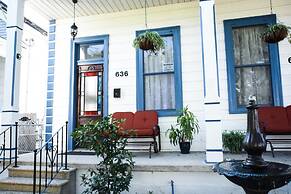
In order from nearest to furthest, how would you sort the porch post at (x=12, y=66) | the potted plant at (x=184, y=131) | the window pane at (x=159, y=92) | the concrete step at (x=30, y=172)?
the concrete step at (x=30, y=172) → the porch post at (x=12, y=66) → the potted plant at (x=184, y=131) → the window pane at (x=159, y=92)

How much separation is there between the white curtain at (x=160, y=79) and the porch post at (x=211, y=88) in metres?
1.80

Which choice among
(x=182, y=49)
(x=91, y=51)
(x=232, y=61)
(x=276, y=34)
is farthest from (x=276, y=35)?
(x=91, y=51)

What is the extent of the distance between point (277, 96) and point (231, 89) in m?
0.84

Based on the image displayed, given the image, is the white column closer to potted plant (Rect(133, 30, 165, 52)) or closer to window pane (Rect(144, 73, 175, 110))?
potted plant (Rect(133, 30, 165, 52))

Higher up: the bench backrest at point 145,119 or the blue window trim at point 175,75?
the blue window trim at point 175,75

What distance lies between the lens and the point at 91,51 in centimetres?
595

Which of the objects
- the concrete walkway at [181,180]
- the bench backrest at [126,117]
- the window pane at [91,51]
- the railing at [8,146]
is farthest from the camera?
the window pane at [91,51]

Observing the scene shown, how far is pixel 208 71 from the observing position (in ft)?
11.4

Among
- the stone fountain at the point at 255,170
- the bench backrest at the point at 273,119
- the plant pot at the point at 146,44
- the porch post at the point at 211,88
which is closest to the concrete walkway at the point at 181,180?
the porch post at the point at 211,88

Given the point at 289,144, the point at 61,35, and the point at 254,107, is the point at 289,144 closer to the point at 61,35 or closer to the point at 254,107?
the point at 254,107

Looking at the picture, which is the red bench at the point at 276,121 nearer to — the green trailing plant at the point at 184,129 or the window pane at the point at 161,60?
the green trailing plant at the point at 184,129

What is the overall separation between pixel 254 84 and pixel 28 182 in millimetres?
4325

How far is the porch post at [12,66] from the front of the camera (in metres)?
4.29

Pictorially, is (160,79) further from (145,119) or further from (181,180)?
(181,180)
